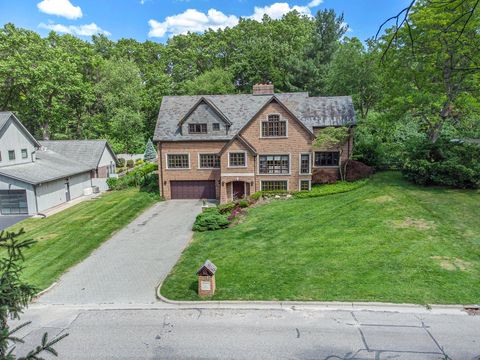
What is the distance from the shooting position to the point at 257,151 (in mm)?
30188

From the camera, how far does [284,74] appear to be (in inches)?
2229

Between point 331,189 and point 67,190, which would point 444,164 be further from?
point 67,190

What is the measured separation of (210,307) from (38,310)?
6867 mm

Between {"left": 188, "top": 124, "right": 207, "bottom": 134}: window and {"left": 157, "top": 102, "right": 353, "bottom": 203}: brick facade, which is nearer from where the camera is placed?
{"left": 157, "top": 102, "right": 353, "bottom": 203}: brick facade

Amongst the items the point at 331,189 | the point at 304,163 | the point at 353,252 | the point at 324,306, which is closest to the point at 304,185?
the point at 304,163

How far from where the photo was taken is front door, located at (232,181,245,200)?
102 feet

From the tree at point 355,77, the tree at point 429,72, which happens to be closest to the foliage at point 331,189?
the tree at point 429,72

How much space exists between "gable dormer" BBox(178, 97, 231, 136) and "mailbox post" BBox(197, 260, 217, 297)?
18.8 m

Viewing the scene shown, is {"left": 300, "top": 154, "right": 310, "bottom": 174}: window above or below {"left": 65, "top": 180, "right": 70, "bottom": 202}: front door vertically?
above

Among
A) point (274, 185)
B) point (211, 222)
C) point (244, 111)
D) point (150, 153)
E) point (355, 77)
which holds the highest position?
point (355, 77)

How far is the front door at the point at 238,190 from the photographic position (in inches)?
1219

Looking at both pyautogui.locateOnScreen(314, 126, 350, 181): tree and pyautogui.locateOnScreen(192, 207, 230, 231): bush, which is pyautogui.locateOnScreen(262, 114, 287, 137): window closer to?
pyautogui.locateOnScreen(314, 126, 350, 181): tree

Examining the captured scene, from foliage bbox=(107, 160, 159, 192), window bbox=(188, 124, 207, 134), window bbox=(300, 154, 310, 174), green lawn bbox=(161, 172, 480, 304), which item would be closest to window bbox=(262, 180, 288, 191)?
window bbox=(300, 154, 310, 174)

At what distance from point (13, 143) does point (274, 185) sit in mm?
22376
